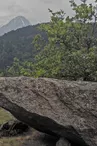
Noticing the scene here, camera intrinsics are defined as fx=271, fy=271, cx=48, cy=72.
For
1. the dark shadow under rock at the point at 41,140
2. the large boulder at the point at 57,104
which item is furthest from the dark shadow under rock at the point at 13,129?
the large boulder at the point at 57,104

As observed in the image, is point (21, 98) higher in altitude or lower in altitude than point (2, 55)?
higher

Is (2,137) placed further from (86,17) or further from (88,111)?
(86,17)

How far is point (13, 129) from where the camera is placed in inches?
564

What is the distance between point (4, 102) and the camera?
11.4 meters

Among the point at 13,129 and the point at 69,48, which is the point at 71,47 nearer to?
the point at 69,48

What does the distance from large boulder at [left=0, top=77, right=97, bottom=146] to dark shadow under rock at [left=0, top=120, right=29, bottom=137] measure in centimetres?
276

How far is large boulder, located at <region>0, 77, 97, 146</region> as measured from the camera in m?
10.7

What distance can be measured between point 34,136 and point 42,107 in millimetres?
3160

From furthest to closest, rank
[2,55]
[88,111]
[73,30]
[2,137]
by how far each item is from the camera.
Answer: [2,55], [73,30], [2,137], [88,111]

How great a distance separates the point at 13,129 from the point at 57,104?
165 inches

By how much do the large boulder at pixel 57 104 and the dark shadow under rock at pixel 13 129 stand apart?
9.06ft

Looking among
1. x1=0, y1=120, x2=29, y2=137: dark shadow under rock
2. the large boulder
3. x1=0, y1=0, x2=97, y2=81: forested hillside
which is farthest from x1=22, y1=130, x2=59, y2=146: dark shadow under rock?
x1=0, y1=0, x2=97, y2=81: forested hillside

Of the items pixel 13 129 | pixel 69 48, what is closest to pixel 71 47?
pixel 69 48

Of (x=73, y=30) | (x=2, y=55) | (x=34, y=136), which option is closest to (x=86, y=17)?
(x=73, y=30)
